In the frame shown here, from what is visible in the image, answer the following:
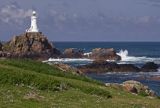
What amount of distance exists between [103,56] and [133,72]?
114 feet

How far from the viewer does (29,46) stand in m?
139

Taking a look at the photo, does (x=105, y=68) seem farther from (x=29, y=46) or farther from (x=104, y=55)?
(x=29, y=46)

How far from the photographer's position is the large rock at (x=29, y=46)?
446 ft

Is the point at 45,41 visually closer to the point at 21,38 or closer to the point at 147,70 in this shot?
the point at 21,38

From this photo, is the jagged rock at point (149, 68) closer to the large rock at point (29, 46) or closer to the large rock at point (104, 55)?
the large rock at point (104, 55)

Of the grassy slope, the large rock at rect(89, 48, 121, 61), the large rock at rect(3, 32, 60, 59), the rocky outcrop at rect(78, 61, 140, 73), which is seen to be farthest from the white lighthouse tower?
the grassy slope

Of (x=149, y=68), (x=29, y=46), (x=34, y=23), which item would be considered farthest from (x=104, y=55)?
(x=149, y=68)

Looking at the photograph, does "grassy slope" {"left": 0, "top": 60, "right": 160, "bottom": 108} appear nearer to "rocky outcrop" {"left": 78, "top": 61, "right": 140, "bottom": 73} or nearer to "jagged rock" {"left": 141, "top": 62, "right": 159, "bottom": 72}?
"rocky outcrop" {"left": 78, "top": 61, "right": 140, "bottom": 73}

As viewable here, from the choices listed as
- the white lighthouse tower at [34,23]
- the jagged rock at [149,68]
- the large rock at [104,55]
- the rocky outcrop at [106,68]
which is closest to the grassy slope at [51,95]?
the rocky outcrop at [106,68]

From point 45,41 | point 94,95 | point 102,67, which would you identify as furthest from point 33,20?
point 94,95

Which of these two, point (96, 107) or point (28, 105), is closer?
point (28, 105)

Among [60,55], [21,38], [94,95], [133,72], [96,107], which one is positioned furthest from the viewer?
[60,55]

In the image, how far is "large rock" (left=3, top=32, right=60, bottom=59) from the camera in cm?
13600

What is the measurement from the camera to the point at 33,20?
143500mm
